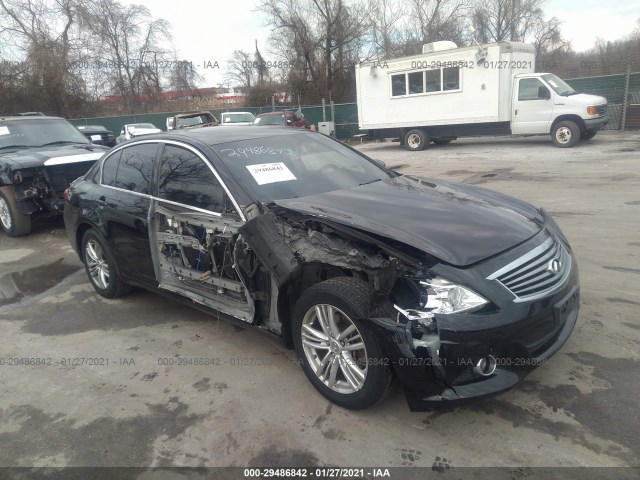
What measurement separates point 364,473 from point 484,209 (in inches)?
72.3

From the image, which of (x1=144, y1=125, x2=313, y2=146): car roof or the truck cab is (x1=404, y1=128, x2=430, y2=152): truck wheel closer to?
the truck cab

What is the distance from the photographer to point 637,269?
4.60 m

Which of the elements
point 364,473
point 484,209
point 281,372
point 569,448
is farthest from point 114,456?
point 484,209

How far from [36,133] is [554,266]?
9.07 meters

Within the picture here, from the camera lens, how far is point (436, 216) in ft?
9.91

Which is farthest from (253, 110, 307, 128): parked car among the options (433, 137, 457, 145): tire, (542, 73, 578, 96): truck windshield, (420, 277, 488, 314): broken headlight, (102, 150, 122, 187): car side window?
(420, 277, 488, 314): broken headlight

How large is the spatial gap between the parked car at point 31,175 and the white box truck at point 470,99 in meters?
11.3

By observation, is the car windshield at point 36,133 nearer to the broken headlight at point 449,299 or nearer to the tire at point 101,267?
the tire at point 101,267

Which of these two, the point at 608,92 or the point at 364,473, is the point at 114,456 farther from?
the point at 608,92

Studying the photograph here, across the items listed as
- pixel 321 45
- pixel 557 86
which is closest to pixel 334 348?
pixel 557 86

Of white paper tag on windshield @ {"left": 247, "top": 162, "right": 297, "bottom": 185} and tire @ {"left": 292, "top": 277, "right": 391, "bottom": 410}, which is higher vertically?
white paper tag on windshield @ {"left": 247, "top": 162, "right": 297, "bottom": 185}

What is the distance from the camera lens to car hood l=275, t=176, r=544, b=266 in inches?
105

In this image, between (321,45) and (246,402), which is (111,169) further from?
(321,45)

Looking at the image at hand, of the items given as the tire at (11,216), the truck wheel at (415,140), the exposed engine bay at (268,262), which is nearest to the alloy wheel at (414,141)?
the truck wheel at (415,140)
